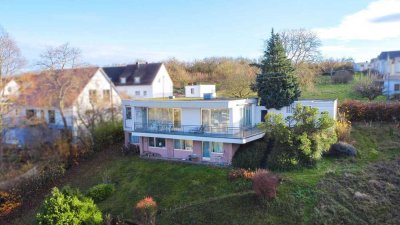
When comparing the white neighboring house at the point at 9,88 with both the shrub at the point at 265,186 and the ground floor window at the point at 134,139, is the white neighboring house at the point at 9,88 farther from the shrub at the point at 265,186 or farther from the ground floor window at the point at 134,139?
A: the shrub at the point at 265,186

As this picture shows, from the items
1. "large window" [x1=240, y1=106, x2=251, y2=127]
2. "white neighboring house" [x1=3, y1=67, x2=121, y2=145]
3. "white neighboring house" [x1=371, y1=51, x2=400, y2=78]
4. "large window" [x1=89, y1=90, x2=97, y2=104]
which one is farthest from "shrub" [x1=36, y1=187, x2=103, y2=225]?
"white neighboring house" [x1=371, y1=51, x2=400, y2=78]

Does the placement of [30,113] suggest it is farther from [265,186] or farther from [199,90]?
[265,186]

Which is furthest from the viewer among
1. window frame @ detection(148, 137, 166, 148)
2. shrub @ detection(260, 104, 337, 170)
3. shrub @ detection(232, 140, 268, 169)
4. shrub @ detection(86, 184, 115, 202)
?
window frame @ detection(148, 137, 166, 148)

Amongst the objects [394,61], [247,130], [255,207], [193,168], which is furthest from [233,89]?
[394,61]

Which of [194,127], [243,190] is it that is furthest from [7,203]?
[243,190]

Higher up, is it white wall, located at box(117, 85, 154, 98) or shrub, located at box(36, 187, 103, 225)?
white wall, located at box(117, 85, 154, 98)

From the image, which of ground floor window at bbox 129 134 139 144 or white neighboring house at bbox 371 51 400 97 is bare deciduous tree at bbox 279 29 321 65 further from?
ground floor window at bbox 129 134 139 144

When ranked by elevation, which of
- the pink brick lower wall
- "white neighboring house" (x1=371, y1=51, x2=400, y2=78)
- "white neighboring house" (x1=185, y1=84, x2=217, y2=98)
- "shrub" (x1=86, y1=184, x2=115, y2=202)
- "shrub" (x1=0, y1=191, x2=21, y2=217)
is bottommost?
"shrub" (x1=0, y1=191, x2=21, y2=217)
